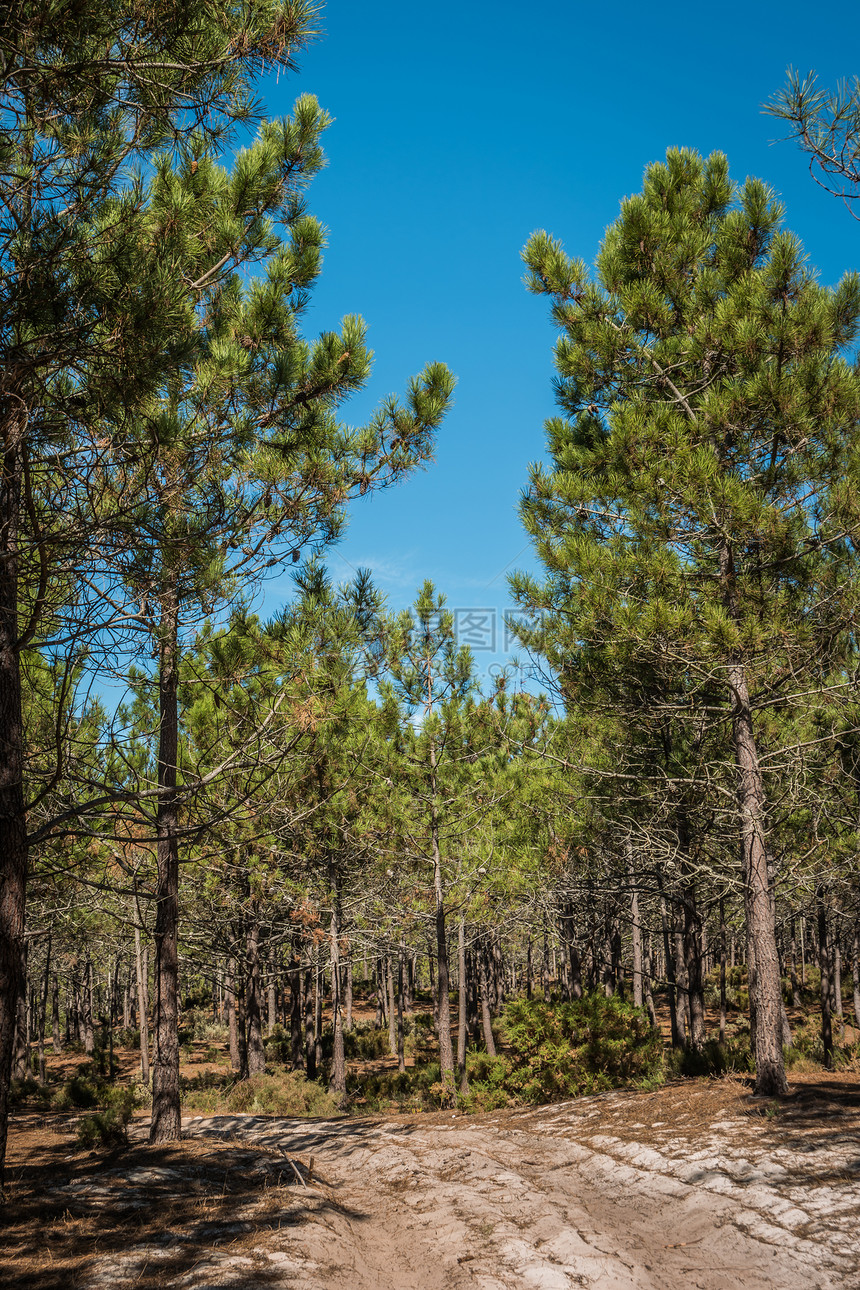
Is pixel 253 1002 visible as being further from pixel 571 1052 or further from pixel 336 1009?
pixel 571 1052

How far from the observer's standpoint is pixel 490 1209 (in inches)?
218

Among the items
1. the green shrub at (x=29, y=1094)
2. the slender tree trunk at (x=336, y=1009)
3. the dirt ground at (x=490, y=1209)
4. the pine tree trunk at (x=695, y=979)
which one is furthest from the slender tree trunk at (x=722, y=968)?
the green shrub at (x=29, y=1094)

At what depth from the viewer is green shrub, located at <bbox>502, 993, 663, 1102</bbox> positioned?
1174 centimetres

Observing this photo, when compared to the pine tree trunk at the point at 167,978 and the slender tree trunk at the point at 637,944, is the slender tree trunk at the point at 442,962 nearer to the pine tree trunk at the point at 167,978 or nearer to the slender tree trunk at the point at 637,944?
the slender tree trunk at the point at 637,944

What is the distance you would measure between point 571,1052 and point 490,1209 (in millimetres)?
6945

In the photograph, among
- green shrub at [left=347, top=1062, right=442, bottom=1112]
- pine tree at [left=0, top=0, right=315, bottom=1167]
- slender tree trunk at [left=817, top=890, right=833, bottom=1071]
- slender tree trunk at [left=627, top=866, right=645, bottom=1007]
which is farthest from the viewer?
slender tree trunk at [left=627, top=866, right=645, bottom=1007]

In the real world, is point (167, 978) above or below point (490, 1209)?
above

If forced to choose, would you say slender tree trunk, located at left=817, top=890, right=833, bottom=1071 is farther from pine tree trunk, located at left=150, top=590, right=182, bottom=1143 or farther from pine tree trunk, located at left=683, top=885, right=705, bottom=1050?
pine tree trunk, located at left=150, top=590, right=182, bottom=1143

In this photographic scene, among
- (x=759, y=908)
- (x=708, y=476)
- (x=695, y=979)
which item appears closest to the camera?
(x=708, y=476)

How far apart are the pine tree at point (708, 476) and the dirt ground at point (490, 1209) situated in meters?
1.72

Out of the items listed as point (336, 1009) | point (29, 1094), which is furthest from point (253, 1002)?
point (29, 1094)

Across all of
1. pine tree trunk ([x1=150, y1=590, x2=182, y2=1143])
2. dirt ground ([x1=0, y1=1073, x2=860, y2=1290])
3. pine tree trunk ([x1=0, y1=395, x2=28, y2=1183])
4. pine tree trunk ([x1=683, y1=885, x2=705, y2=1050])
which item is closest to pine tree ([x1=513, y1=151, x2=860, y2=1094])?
dirt ground ([x1=0, y1=1073, x2=860, y2=1290])

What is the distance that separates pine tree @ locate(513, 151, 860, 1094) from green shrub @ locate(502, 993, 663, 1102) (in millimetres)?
5166

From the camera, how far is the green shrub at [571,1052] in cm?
1174
